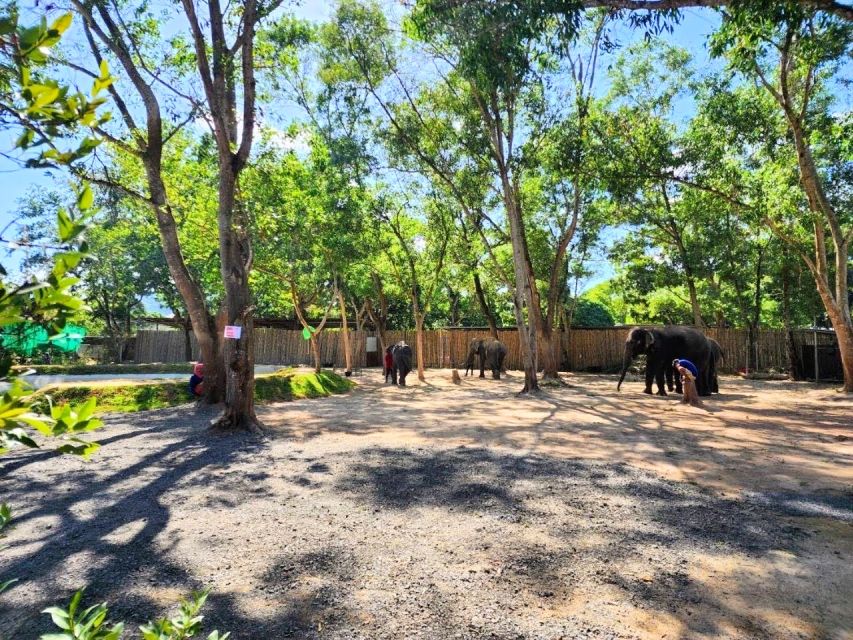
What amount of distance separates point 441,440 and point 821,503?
4.67 meters

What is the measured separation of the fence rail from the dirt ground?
599 inches

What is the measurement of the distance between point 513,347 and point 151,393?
1960 centimetres

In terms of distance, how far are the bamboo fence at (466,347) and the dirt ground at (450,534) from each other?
54.3 ft

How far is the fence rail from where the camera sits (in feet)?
67.9

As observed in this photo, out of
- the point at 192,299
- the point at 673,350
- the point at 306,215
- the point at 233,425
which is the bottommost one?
the point at 233,425

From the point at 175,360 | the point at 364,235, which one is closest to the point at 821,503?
the point at 364,235

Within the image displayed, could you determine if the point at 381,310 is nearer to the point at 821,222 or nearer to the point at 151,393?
the point at 151,393

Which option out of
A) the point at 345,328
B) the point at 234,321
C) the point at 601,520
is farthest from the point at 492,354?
the point at 601,520

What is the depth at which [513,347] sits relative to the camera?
1102 inches

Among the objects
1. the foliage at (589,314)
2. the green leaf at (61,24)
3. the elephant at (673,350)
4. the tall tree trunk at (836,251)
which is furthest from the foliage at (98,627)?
the foliage at (589,314)

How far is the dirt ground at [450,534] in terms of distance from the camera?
2.94 metres

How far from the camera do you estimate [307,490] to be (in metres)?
5.34

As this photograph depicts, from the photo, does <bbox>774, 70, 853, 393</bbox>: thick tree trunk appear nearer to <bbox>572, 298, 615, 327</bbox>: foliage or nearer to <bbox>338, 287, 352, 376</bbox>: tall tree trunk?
<bbox>338, 287, 352, 376</bbox>: tall tree trunk

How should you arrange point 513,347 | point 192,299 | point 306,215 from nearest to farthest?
point 192,299 → point 306,215 → point 513,347
